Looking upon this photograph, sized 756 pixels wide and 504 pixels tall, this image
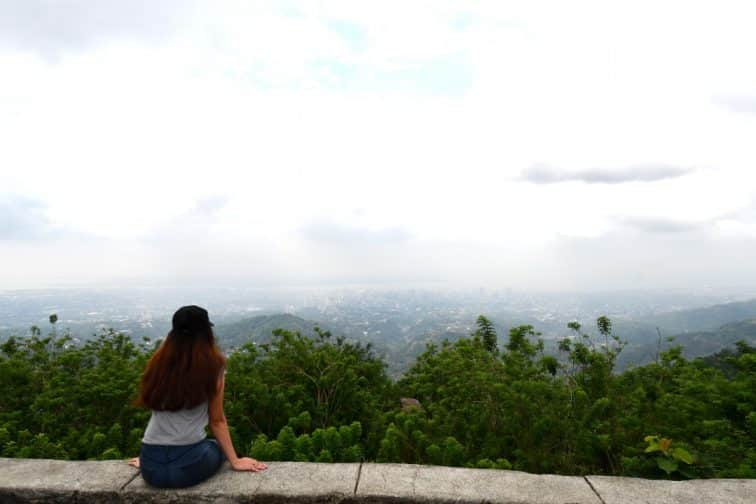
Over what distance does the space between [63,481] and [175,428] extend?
2.82 ft

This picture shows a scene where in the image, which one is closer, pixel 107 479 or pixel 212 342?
pixel 107 479

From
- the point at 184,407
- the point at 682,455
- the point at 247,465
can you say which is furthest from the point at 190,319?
the point at 682,455

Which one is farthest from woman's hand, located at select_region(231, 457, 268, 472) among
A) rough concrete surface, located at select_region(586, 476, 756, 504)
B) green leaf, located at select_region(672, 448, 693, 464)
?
green leaf, located at select_region(672, 448, 693, 464)

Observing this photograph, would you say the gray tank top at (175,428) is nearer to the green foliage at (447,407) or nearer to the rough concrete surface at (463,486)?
the green foliage at (447,407)

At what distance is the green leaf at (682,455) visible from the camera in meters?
3.43

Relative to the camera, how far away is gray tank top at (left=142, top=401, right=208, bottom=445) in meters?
3.10

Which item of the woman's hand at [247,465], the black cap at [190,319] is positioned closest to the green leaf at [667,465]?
the woman's hand at [247,465]

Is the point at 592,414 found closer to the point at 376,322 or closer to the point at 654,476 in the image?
the point at 654,476

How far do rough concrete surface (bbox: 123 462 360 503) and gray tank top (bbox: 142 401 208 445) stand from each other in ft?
1.02

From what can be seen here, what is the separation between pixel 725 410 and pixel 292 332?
6.18 meters

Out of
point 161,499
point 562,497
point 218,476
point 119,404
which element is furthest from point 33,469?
point 562,497

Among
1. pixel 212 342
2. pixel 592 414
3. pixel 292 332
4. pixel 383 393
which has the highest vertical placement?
pixel 212 342

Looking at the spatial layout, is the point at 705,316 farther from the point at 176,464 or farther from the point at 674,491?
the point at 176,464

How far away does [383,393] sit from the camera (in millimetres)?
7598
